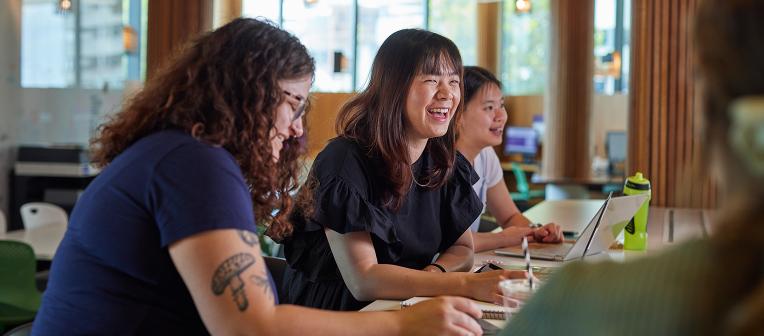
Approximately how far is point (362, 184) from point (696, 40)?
161 centimetres

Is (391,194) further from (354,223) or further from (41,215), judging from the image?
→ (41,215)

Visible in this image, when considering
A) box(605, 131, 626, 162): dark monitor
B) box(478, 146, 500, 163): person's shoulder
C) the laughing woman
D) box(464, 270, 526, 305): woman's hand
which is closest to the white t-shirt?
box(478, 146, 500, 163): person's shoulder

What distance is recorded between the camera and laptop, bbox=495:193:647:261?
93.9 inches

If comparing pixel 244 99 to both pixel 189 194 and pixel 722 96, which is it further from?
pixel 722 96

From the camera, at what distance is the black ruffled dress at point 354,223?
2229 millimetres

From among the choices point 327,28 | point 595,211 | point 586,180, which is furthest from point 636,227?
point 327,28

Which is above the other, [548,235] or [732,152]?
[732,152]

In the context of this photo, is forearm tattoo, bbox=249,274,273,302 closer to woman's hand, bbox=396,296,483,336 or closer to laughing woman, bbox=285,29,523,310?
woman's hand, bbox=396,296,483,336

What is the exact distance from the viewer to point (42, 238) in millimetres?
4676

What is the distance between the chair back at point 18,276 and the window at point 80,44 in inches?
209

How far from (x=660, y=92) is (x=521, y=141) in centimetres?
614

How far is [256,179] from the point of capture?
1615 mm

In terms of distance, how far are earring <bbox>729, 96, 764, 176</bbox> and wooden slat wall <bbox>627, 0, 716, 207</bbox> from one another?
4842mm

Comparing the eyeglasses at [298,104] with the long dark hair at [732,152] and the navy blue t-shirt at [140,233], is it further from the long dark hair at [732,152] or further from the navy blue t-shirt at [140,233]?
the long dark hair at [732,152]
